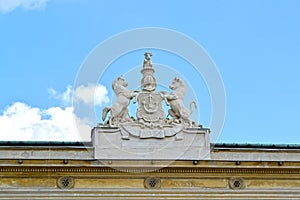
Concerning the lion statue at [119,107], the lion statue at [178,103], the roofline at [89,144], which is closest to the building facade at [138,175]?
the roofline at [89,144]

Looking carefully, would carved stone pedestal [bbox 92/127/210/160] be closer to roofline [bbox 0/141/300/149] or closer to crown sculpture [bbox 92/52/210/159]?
crown sculpture [bbox 92/52/210/159]

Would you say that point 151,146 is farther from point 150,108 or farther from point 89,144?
point 89,144

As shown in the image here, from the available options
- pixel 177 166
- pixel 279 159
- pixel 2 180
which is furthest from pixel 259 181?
pixel 2 180

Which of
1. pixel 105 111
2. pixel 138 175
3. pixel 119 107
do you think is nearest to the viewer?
pixel 138 175

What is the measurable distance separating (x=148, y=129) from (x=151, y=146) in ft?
2.64

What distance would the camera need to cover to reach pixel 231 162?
121ft

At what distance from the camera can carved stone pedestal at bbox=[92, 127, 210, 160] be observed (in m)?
36.5

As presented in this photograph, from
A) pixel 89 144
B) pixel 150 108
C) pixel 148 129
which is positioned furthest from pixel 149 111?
pixel 89 144

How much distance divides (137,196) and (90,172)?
2390 millimetres

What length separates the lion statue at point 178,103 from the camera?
37.5m

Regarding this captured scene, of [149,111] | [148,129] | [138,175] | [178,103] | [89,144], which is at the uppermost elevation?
[178,103]

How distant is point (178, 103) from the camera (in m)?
37.6

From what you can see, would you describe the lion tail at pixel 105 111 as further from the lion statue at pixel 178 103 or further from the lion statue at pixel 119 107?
the lion statue at pixel 178 103

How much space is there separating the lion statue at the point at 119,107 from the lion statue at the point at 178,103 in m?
1.76
